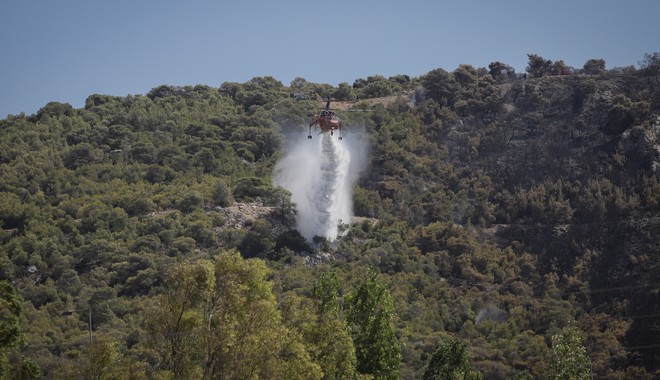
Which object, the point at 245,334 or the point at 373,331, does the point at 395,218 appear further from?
the point at 245,334

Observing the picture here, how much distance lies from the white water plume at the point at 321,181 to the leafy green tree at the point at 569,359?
53.6 metres

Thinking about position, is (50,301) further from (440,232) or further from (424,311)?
(440,232)

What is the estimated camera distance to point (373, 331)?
139ft

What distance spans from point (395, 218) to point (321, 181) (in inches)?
362

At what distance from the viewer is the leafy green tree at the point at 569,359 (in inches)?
1766

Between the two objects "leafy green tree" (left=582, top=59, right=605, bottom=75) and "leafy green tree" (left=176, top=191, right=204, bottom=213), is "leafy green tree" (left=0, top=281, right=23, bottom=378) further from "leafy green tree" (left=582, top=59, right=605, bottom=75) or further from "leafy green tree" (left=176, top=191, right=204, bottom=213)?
"leafy green tree" (left=582, top=59, right=605, bottom=75)

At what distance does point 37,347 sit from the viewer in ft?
223

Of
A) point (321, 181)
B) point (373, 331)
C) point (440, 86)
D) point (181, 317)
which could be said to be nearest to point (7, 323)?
point (181, 317)

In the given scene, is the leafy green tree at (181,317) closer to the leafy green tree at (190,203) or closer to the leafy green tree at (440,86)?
the leafy green tree at (190,203)

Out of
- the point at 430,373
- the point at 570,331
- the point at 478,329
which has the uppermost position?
the point at 570,331

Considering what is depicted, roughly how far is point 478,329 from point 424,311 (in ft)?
15.6

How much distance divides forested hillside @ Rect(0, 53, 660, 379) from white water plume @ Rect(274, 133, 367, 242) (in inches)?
62.2

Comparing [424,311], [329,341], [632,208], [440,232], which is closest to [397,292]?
[424,311]

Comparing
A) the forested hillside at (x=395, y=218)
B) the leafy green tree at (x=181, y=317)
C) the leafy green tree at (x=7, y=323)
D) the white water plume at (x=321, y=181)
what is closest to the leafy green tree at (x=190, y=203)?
the forested hillside at (x=395, y=218)
